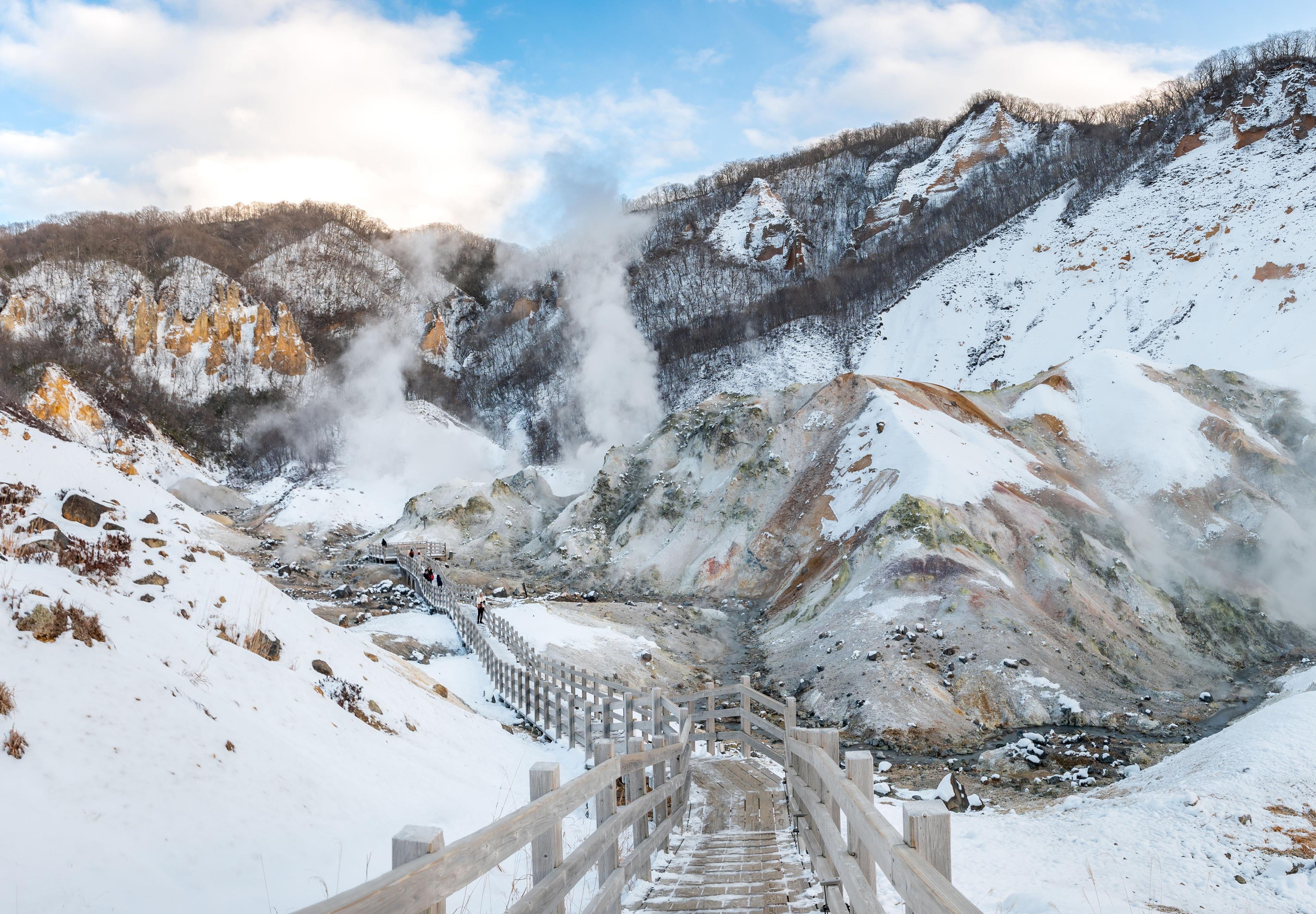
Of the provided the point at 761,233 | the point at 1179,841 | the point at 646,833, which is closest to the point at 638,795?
the point at 646,833

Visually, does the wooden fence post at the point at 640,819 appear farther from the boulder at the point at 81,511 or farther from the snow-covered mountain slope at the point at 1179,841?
the boulder at the point at 81,511

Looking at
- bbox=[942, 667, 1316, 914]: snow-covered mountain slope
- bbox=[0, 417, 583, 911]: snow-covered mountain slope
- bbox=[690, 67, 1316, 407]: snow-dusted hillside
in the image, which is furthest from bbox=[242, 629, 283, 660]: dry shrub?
bbox=[690, 67, 1316, 407]: snow-dusted hillside

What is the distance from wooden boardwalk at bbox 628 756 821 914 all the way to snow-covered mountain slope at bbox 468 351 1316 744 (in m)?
8.19

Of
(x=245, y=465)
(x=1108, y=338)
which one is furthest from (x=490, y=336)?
(x=1108, y=338)

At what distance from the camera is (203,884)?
4.07 meters

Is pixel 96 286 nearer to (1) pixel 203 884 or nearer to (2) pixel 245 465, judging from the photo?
(2) pixel 245 465

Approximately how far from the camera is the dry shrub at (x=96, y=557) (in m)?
8.09

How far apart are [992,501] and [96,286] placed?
106 m

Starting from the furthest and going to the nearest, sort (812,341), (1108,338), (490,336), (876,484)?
(490,336) < (812,341) < (1108,338) < (876,484)

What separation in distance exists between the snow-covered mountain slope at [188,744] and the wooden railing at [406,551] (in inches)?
1406

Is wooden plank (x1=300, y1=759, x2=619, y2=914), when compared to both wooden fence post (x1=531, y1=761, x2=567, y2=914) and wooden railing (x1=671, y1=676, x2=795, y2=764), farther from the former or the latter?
wooden railing (x1=671, y1=676, x2=795, y2=764)

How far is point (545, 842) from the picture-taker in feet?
11.3

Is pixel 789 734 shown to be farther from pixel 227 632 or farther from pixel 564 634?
pixel 564 634

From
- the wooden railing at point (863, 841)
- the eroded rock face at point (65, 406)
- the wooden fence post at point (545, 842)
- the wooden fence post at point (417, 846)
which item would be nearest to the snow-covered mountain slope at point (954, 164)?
the eroded rock face at point (65, 406)
